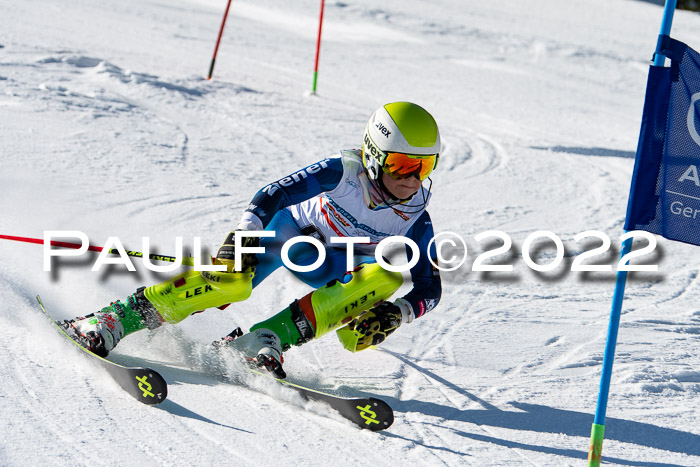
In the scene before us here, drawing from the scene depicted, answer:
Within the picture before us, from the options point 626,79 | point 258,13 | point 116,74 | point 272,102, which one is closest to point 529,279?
point 272,102

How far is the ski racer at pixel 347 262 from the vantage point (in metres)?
3.77

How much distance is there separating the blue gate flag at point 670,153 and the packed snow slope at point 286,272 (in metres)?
1.09

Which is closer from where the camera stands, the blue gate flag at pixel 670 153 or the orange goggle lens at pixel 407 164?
the blue gate flag at pixel 670 153

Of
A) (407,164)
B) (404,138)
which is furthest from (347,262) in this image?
(404,138)

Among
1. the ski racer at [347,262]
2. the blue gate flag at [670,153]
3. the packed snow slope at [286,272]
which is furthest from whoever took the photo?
the ski racer at [347,262]

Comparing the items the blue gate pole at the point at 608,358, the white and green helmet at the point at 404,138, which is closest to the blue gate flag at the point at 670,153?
the blue gate pole at the point at 608,358

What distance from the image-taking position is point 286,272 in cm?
572

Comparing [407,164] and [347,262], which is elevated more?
[407,164]

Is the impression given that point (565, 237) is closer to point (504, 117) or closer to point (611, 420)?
point (611, 420)

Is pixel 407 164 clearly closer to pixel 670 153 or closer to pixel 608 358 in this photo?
pixel 670 153

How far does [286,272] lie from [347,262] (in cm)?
157
